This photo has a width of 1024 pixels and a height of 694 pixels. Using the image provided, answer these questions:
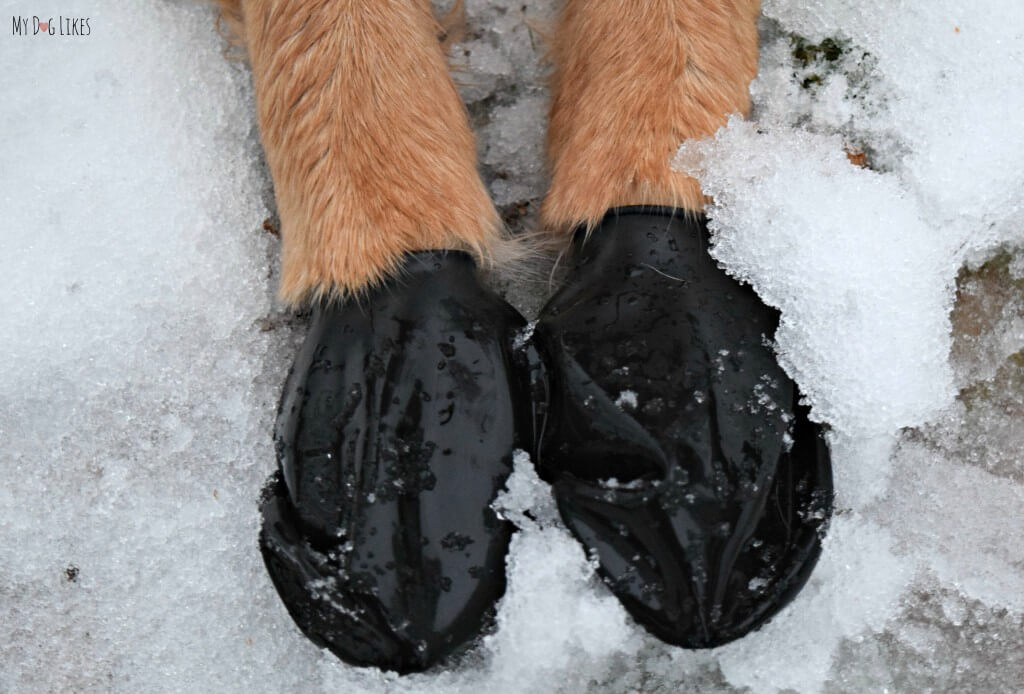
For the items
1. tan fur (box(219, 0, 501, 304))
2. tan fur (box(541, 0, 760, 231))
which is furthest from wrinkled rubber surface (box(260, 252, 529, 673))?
tan fur (box(541, 0, 760, 231))

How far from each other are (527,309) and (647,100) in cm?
47

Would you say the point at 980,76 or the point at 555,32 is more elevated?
the point at 980,76

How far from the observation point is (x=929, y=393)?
1433 millimetres

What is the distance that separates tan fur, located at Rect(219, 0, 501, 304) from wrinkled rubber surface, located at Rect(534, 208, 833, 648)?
23 centimetres

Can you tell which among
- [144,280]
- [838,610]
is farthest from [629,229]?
[144,280]

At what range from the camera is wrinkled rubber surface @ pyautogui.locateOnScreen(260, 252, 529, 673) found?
1.25m

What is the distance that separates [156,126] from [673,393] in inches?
45.2

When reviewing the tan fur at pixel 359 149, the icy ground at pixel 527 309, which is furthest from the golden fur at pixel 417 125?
the icy ground at pixel 527 309

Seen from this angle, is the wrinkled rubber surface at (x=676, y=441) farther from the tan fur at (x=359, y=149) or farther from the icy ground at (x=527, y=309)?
the tan fur at (x=359, y=149)

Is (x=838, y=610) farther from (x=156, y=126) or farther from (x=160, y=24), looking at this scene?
(x=160, y=24)

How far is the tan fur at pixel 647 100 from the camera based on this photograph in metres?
1.31

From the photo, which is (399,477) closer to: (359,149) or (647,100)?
(359,149)

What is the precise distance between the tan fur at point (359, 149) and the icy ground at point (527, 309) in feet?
1.06

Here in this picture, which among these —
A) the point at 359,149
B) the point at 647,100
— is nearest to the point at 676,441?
the point at 647,100
